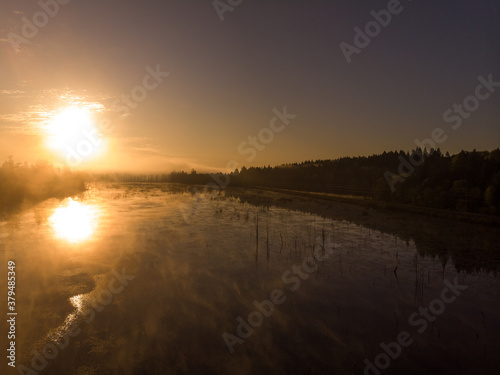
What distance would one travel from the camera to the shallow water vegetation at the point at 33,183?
41.1 meters

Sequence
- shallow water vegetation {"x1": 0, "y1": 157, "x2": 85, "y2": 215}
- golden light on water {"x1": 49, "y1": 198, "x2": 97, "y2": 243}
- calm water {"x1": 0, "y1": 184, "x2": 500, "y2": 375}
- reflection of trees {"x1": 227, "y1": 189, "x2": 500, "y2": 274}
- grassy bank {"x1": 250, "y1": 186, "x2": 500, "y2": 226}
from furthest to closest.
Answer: shallow water vegetation {"x1": 0, "y1": 157, "x2": 85, "y2": 215} → grassy bank {"x1": 250, "y1": 186, "x2": 500, "y2": 226} → golden light on water {"x1": 49, "y1": 198, "x2": 97, "y2": 243} → reflection of trees {"x1": 227, "y1": 189, "x2": 500, "y2": 274} → calm water {"x1": 0, "y1": 184, "x2": 500, "y2": 375}

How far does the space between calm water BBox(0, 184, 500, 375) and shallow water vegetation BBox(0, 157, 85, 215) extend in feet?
102

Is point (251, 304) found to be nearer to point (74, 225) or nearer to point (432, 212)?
point (74, 225)

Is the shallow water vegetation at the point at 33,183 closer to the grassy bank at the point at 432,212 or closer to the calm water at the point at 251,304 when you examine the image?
the calm water at the point at 251,304

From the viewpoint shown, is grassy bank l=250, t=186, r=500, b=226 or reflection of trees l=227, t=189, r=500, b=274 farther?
grassy bank l=250, t=186, r=500, b=226

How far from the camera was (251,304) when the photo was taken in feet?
28.6

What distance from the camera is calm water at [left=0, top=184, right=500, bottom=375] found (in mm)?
6125

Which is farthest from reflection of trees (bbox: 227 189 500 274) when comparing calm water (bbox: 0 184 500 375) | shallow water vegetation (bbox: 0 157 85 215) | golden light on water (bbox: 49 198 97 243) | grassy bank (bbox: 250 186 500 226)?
shallow water vegetation (bbox: 0 157 85 215)

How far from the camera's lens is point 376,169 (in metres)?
60.8

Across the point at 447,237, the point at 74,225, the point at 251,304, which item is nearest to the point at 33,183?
the point at 74,225

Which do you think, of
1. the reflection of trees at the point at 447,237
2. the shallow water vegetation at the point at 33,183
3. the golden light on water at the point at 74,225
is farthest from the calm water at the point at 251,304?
the shallow water vegetation at the point at 33,183

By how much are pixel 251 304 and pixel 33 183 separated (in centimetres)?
5555

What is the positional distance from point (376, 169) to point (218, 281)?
58267mm

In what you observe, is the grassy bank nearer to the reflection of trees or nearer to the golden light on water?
the reflection of trees
